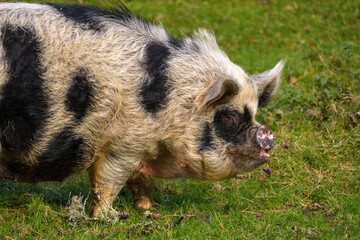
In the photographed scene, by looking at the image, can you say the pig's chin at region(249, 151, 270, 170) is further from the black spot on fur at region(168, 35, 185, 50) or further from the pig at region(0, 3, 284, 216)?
the black spot on fur at region(168, 35, 185, 50)

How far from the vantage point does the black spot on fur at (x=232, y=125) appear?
5542 mm

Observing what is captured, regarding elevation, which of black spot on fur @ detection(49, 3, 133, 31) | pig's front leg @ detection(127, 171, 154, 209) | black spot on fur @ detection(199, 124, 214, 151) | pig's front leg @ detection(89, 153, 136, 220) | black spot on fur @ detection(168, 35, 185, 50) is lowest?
pig's front leg @ detection(127, 171, 154, 209)

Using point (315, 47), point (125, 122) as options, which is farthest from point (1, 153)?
point (315, 47)

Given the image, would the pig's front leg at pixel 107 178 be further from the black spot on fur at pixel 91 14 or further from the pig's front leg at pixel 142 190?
the black spot on fur at pixel 91 14

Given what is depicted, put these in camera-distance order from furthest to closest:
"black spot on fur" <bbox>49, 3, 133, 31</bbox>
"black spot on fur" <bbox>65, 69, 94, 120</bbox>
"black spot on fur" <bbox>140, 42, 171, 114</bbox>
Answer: "black spot on fur" <bbox>49, 3, 133, 31</bbox> → "black spot on fur" <bbox>140, 42, 171, 114</bbox> → "black spot on fur" <bbox>65, 69, 94, 120</bbox>

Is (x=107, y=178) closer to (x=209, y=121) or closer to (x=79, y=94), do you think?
(x=79, y=94)

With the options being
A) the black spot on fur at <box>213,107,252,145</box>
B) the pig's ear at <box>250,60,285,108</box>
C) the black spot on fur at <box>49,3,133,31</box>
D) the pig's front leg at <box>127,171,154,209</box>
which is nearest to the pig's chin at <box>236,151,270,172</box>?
the black spot on fur at <box>213,107,252,145</box>

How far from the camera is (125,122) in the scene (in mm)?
5250

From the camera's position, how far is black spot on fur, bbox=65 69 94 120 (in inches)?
203

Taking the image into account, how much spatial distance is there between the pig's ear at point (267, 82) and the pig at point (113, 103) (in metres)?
0.23

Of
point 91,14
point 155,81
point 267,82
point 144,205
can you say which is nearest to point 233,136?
point 267,82

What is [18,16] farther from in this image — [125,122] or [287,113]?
[287,113]

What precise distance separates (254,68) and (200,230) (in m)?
4.43

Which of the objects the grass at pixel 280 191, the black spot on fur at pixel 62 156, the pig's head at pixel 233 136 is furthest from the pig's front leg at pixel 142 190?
the black spot on fur at pixel 62 156
